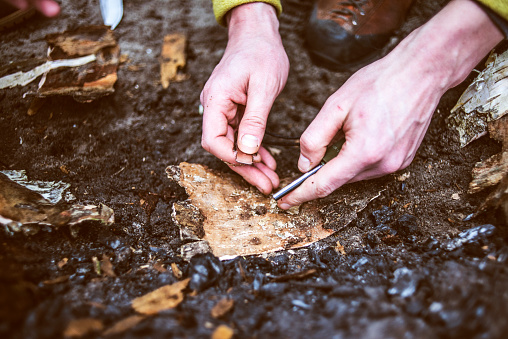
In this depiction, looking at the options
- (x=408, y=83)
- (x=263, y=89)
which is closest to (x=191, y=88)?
(x=263, y=89)

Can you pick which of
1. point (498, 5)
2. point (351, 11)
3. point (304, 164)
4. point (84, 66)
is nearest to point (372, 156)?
point (304, 164)

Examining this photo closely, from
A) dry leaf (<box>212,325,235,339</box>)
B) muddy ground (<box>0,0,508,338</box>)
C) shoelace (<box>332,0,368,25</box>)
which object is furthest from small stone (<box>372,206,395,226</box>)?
shoelace (<box>332,0,368,25</box>)

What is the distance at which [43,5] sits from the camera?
7.54 feet

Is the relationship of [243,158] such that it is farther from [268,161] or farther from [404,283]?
[404,283]

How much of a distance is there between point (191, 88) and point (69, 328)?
5.56 ft

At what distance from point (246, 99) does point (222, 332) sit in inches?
45.7

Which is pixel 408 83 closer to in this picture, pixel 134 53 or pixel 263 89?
pixel 263 89

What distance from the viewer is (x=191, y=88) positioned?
2197 mm

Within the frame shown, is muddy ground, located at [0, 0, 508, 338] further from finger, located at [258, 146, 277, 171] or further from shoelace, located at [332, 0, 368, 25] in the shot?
shoelace, located at [332, 0, 368, 25]

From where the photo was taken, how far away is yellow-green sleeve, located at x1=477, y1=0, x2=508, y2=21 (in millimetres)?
1285

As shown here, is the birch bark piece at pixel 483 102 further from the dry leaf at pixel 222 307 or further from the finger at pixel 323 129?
the dry leaf at pixel 222 307

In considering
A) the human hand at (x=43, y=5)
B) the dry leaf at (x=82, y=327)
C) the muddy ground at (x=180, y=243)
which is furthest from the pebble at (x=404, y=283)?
the human hand at (x=43, y=5)

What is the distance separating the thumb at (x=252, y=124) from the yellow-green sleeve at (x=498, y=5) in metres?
1.04

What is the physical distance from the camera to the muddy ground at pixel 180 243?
37.3 inches
